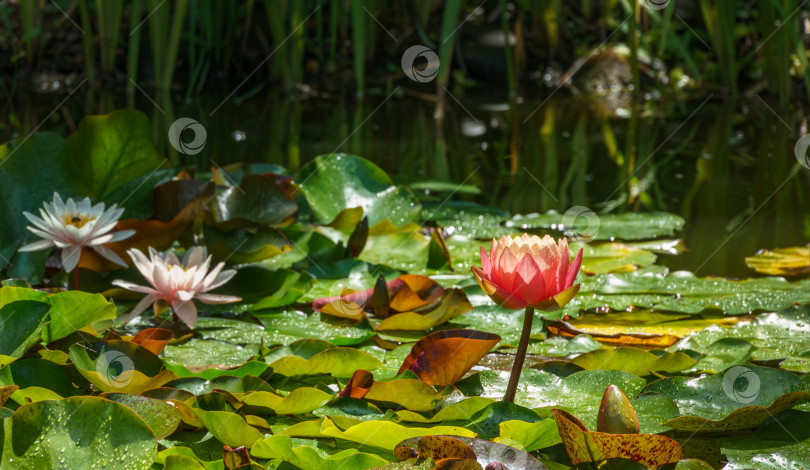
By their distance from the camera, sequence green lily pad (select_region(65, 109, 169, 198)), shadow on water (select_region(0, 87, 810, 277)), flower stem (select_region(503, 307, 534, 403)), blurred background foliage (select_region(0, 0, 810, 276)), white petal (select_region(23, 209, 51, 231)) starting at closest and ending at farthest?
flower stem (select_region(503, 307, 534, 403)), white petal (select_region(23, 209, 51, 231)), green lily pad (select_region(65, 109, 169, 198)), shadow on water (select_region(0, 87, 810, 277)), blurred background foliage (select_region(0, 0, 810, 276))

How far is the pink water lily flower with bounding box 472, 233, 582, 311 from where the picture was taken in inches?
31.3

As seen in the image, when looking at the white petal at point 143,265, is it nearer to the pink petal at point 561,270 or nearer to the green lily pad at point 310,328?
the green lily pad at point 310,328

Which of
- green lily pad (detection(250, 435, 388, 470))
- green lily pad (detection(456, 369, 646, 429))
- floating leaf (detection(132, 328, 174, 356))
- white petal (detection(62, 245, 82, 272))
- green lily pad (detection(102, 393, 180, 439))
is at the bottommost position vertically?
green lily pad (detection(250, 435, 388, 470))

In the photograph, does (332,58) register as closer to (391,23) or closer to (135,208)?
(391,23)

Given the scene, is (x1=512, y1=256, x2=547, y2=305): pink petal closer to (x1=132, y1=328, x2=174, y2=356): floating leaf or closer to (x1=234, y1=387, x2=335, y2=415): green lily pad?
(x1=234, y1=387, x2=335, y2=415): green lily pad

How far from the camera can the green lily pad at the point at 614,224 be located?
5.85 feet

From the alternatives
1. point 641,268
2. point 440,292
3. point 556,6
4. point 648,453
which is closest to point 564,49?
point 556,6

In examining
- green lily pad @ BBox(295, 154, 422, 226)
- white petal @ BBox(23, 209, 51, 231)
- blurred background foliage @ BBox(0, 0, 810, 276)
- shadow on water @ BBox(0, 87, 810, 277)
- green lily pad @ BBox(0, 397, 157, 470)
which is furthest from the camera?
blurred background foliage @ BBox(0, 0, 810, 276)

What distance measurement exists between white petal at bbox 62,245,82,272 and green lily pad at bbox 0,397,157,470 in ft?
1.70

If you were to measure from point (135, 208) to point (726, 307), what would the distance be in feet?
3.40

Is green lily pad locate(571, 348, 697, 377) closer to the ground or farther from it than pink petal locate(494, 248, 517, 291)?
closer to the ground

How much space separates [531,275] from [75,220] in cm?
75

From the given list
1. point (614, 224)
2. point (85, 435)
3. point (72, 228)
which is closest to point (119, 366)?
point (85, 435)

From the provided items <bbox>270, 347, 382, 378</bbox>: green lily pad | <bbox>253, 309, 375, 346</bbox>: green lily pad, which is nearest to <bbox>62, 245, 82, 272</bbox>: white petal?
<bbox>253, 309, 375, 346</bbox>: green lily pad
